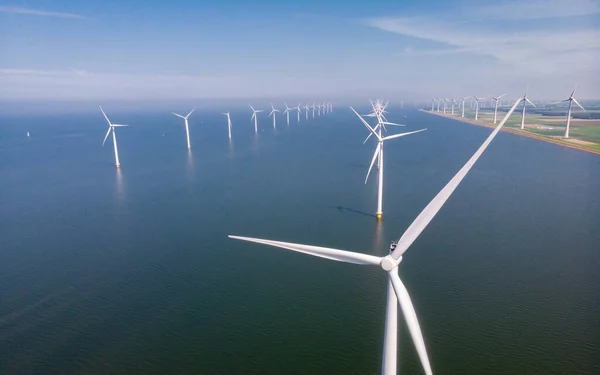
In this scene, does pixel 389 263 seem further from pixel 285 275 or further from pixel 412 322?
pixel 285 275

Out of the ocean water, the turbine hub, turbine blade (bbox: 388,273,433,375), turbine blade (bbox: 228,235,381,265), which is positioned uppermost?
the turbine hub

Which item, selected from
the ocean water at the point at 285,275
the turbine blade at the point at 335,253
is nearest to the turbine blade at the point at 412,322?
the turbine blade at the point at 335,253

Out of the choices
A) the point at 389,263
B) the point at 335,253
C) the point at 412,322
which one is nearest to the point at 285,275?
the point at 335,253

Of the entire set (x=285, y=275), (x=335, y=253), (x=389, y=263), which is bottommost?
(x=285, y=275)

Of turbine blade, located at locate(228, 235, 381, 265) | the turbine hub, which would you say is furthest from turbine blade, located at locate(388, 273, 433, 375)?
turbine blade, located at locate(228, 235, 381, 265)

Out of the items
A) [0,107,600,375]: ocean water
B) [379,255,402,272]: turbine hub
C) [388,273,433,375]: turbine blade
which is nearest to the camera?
[379,255,402,272]: turbine hub

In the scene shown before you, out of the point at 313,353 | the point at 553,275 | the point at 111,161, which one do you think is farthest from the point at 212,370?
the point at 111,161

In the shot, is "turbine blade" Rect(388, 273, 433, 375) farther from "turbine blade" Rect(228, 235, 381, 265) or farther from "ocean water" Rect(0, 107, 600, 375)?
"ocean water" Rect(0, 107, 600, 375)

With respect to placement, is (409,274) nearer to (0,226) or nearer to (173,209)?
(173,209)

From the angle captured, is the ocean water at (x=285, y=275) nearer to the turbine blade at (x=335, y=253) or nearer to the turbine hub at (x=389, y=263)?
the turbine blade at (x=335, y=253)
